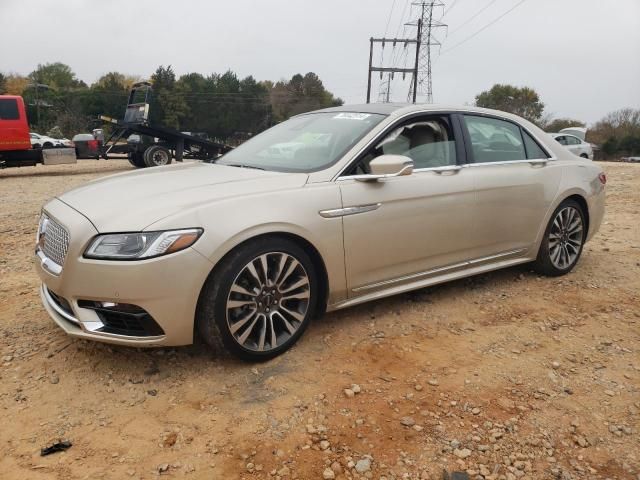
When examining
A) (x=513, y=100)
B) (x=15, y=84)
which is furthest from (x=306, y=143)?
(x=15, y=84)

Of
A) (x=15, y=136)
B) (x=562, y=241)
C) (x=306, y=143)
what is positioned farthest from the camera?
(x=15, y=136)

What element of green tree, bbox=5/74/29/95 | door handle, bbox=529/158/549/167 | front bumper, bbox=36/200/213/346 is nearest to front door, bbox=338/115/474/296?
door handle, bbox=529/158/549/167

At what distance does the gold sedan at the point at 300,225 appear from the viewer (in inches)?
98.2

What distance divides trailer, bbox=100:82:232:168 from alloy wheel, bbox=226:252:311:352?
525 inches

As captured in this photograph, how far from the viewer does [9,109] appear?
1398 cm

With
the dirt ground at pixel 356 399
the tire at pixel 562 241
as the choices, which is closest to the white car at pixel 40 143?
the dirt ground at pixel 356 399

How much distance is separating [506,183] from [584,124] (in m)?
71.5

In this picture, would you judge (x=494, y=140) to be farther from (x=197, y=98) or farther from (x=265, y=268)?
(x=197, y=98)

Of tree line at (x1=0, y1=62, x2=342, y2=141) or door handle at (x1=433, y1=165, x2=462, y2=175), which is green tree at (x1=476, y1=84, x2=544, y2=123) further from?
door handle at (x1=433, y1=165, x2=462, y2=175)

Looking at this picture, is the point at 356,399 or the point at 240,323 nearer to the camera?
the point at 356,399

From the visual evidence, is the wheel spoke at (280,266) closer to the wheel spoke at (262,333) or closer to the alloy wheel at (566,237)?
the wheel spoke at (262,333)

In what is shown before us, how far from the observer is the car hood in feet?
8.32

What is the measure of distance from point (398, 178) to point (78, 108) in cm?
6657

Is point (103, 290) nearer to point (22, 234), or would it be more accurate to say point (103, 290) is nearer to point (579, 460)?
point (579, 460)
